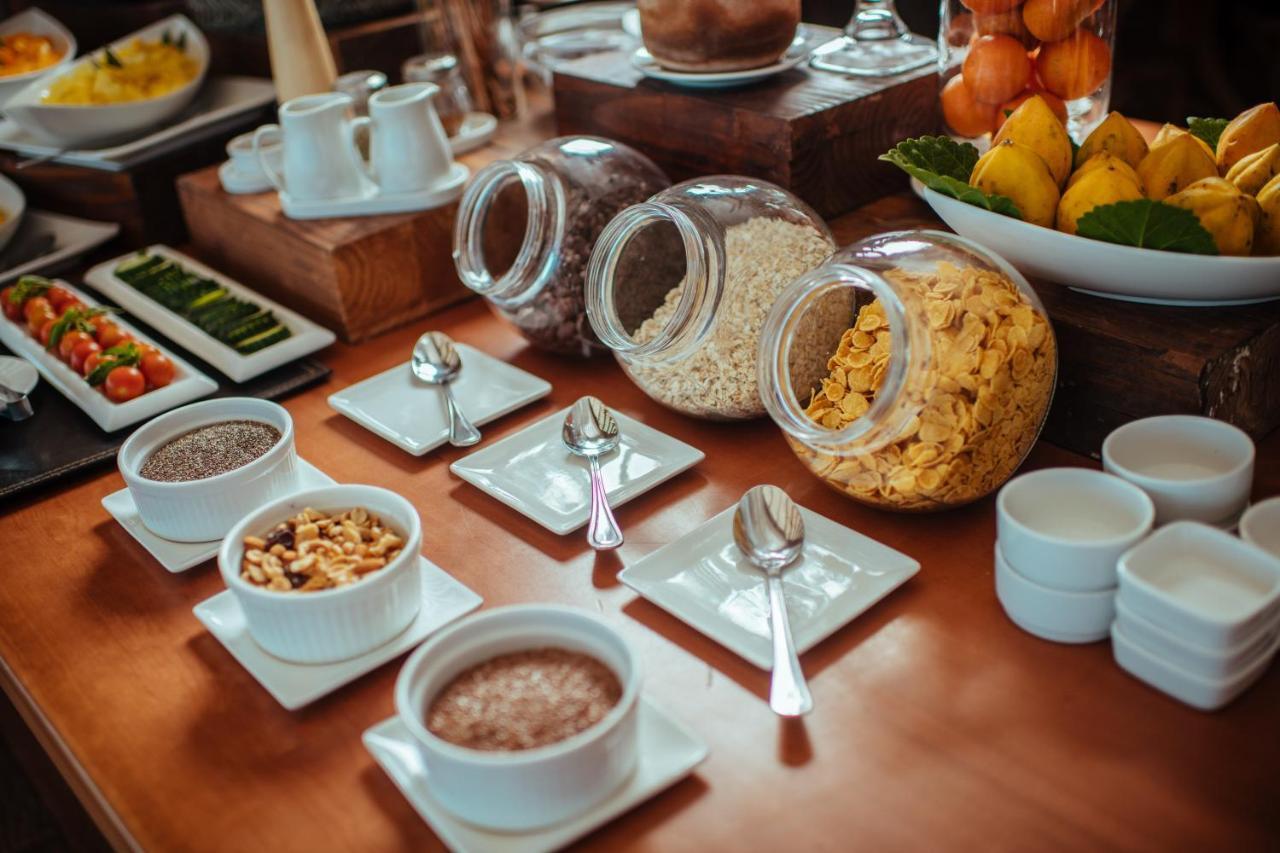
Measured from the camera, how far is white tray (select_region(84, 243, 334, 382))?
1197mm

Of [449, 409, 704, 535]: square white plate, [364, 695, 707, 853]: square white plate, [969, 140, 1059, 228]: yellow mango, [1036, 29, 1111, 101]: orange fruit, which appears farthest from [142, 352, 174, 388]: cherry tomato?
Result: [1036, 29, 1111, 101]: orange fruit

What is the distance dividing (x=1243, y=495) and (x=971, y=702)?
0.24 m

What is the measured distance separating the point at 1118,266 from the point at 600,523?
459mm

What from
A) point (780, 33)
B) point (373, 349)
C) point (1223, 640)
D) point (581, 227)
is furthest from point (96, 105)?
point (1223, 640)

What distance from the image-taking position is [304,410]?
1.16 metres

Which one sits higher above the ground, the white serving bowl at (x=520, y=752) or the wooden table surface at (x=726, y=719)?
the white serving bowl at (x=520, y=752)

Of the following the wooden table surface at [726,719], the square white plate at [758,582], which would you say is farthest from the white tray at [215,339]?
the square white plate at [758,582]

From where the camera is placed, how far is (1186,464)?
807 millimetres

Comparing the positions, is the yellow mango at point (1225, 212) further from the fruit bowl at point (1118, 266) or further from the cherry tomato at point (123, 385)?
the cherry tomato at point (123, 385)

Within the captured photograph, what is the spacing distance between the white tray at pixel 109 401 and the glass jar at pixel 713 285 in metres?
0.47

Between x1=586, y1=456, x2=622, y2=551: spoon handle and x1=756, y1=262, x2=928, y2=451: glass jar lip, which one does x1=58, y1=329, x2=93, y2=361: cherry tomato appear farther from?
x1=756, y1=262, x2=928, y2=451: glass jar lip

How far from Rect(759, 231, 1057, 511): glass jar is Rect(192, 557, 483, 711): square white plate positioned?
11.1 inches

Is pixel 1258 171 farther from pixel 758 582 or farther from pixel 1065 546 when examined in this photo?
pixel 758 582

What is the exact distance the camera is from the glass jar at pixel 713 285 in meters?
0.93
